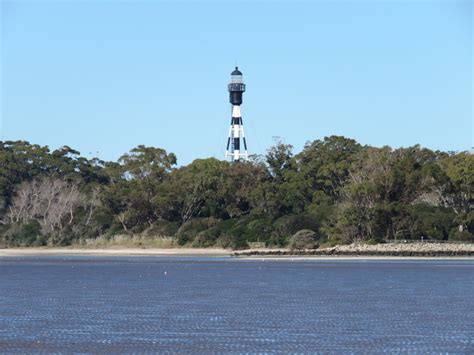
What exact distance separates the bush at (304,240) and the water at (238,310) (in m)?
16.8

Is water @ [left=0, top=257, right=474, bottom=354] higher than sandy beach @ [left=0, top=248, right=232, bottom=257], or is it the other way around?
sandy beach @ [left=0, top=248, right=232, bottom=257]

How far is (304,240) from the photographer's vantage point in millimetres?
103562

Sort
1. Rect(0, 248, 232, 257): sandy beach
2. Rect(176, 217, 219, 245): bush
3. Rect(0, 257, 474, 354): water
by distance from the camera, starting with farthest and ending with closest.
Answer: Rect(176, 217, 219, 245): bush → Rect(0, 248, 232, 257): sandy beach → Rect(0, 257, 474, 354): water

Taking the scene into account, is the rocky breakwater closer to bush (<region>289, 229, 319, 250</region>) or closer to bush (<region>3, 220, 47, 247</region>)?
bush (<region>289, 229, 319, 250</region>)

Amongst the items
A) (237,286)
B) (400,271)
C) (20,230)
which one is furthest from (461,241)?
(20,230)

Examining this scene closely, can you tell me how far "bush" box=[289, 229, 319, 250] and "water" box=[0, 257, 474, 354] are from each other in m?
16.8

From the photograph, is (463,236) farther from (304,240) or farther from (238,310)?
(238,310)

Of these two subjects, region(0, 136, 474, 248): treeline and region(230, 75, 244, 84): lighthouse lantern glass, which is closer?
region(0, 136, 474, 248): treeline

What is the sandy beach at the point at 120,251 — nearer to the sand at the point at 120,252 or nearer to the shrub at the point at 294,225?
the sand at the point at 120,252

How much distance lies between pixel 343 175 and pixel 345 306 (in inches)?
2654

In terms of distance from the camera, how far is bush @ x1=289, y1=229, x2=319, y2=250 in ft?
339

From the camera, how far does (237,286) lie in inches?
2594

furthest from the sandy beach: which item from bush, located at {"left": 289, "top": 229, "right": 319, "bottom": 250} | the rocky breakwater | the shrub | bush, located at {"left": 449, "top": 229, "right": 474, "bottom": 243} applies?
bush, located at {"left": 449, "top": 229, "right": 474, "bottom": 243}

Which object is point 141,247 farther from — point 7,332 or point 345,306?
point 7,332
